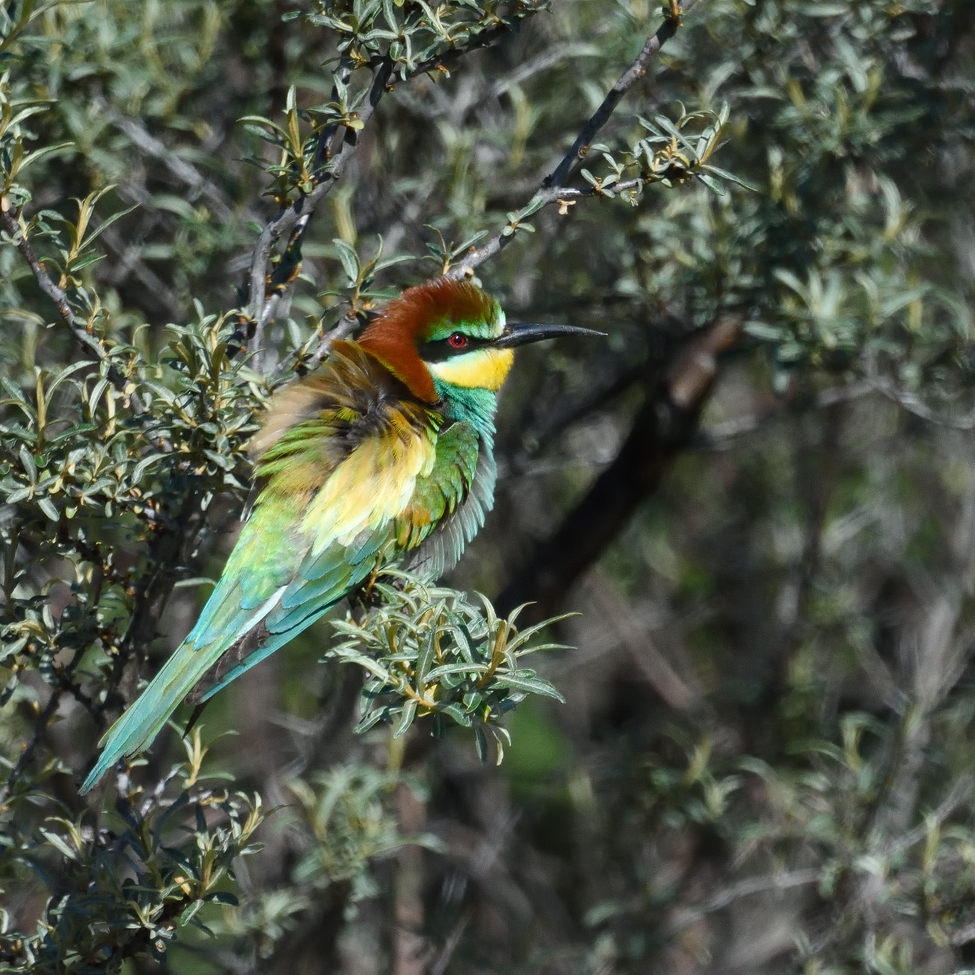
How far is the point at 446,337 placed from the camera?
103 inches

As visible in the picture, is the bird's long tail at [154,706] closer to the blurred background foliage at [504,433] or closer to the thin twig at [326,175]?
the blurred background foliage at [504,433]

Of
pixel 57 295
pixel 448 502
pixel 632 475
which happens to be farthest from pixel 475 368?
pixel 57 295

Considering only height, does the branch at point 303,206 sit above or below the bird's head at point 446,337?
above

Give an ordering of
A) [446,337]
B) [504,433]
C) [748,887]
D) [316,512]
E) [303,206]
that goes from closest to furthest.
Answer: [303,206] → [316,512] → [446,337] → [748,887] → [504,433]

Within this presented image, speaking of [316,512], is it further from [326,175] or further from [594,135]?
[594,135]

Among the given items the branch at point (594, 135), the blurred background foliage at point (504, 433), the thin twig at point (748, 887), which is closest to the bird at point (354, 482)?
the blurred background foliage at point (504, 433)

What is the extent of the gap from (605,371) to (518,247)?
52 cm

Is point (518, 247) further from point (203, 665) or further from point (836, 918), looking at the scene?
point (836, 918)

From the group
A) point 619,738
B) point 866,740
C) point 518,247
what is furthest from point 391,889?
point 518,247

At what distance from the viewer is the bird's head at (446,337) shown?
8.37 feet

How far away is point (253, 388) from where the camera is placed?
1968 mm

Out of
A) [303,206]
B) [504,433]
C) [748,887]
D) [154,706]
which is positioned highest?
[303,206]

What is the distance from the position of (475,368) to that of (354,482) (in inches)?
19.5

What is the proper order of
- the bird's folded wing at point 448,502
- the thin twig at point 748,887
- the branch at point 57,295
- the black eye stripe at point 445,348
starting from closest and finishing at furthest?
the branch at point 57,295 → the bird's folded wing at point 448,502 → the black eye stripe at point 445,348 → the thin twig at point 748,887
